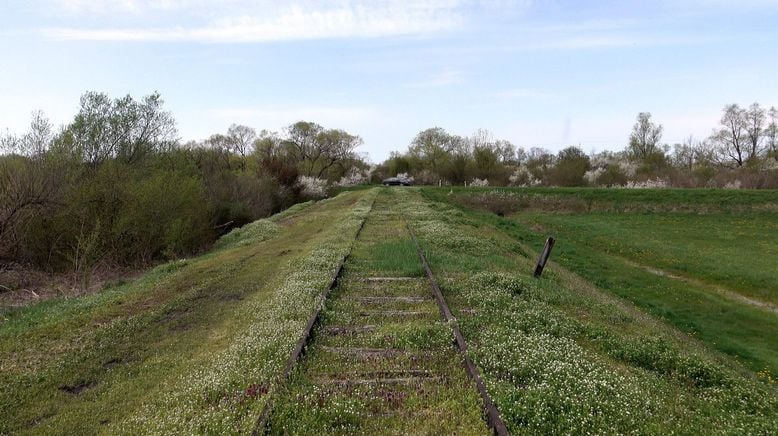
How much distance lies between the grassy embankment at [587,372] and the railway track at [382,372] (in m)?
0.33

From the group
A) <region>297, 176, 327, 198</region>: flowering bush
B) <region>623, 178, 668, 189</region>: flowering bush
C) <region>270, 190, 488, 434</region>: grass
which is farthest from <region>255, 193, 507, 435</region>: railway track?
<region>623, 178, 668, 189</region>: flowering bush

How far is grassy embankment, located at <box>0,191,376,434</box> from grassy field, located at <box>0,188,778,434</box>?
0.11ft

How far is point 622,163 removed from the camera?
6938cm

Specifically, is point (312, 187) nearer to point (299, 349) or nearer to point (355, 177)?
point (355, 177)

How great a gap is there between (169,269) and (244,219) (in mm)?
21134

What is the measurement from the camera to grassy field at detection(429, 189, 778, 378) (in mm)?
14183

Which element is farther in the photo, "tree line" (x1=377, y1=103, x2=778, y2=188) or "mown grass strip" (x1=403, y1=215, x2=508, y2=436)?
"tree line" (x1=377, y1=103, x2=778, y2=188)

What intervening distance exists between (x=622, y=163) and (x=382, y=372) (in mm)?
72860

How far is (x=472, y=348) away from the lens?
640 cm

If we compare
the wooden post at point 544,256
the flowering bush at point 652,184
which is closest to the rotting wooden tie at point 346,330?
the wooden post at point 544,256

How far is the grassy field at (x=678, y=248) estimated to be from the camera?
1418 centimetres

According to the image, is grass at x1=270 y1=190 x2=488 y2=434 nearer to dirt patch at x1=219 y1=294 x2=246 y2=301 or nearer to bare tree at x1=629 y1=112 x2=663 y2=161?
dirt patch at x1=219 y1=294 x2=246 y2=301

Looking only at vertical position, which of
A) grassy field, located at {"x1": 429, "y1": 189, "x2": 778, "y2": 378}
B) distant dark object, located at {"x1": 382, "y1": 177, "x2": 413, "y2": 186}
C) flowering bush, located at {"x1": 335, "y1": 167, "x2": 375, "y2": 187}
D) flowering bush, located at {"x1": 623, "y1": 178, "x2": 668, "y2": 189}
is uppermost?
flowering bush, located at {"x1": 335, "y1": 167, "x2": 375, "y2": 187}

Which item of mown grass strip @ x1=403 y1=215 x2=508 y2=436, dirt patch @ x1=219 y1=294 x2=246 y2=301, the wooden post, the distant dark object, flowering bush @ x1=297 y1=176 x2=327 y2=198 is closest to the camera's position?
mown grass strip @ x1=403 y1=215 x2=508 y2=436
